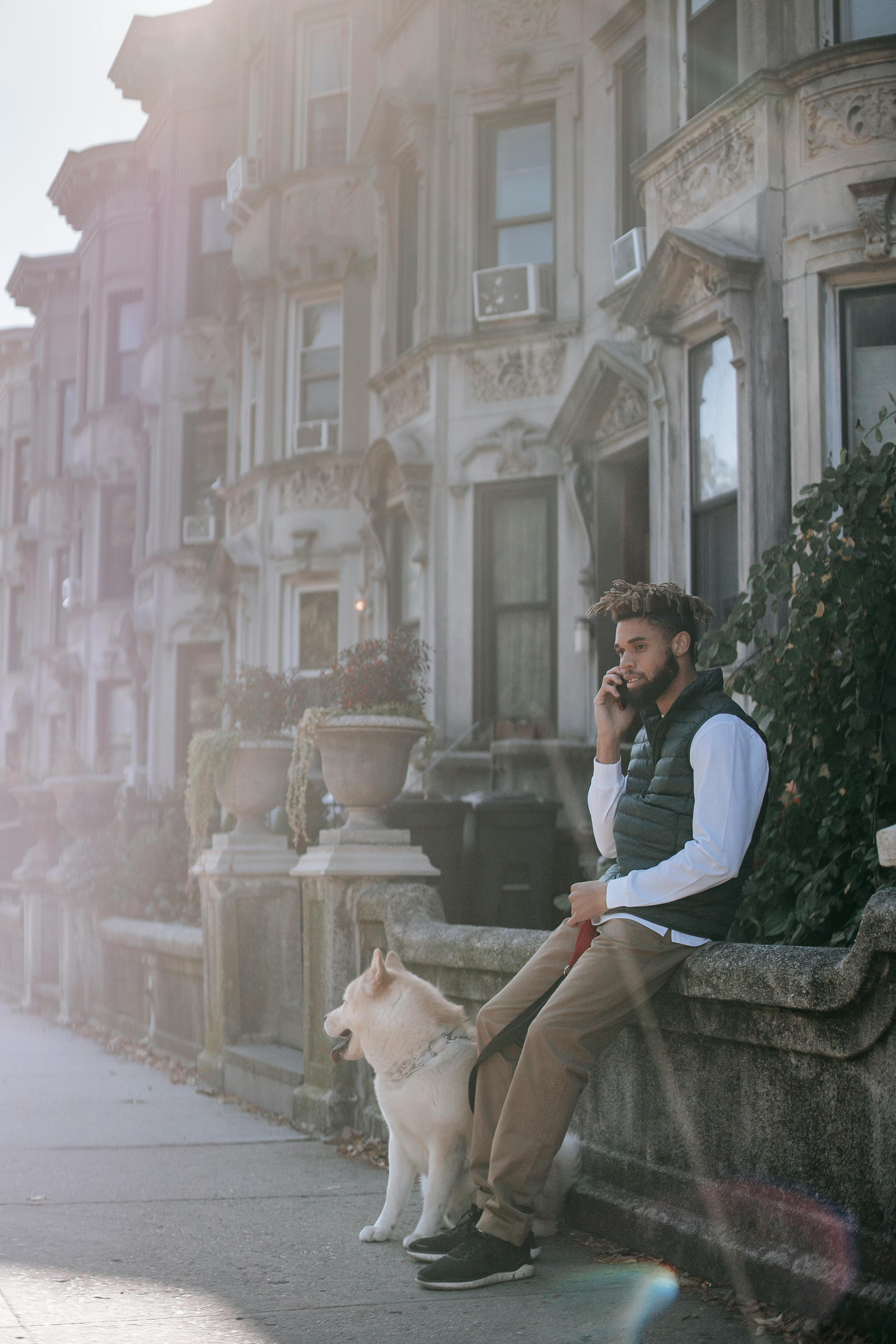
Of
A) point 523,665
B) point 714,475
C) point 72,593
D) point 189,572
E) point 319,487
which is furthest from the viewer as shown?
point 72,593

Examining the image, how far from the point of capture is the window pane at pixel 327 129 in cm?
1908

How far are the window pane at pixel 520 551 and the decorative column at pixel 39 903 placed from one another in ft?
17.8

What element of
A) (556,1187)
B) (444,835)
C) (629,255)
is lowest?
(556,1187)

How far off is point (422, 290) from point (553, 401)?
2225 mm

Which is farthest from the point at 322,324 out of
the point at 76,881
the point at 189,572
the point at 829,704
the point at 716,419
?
the point at 829,704

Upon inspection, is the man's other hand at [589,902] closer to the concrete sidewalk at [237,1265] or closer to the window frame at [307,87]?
the concrete sidewalk at [237,1265]

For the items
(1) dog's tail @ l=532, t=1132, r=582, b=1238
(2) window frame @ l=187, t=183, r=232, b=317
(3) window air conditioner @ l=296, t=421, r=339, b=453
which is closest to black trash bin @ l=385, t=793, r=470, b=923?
(1) dog's tail @ l=532, t=1132, r=582, b=1238

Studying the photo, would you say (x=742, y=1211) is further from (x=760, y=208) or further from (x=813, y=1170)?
(x=760, y=208)

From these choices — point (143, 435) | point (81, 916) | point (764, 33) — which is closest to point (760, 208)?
point (764, 33)

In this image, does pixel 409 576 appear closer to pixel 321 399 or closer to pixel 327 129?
pixel 321 399

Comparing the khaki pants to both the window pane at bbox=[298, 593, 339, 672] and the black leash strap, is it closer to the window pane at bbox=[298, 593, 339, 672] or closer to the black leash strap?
the black leash strap

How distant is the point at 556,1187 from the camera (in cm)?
550

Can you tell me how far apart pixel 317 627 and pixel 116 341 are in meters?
11.8

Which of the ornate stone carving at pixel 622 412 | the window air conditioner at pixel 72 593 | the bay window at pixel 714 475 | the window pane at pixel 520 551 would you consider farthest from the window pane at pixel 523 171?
the window air conditioner at pixel 72 593
